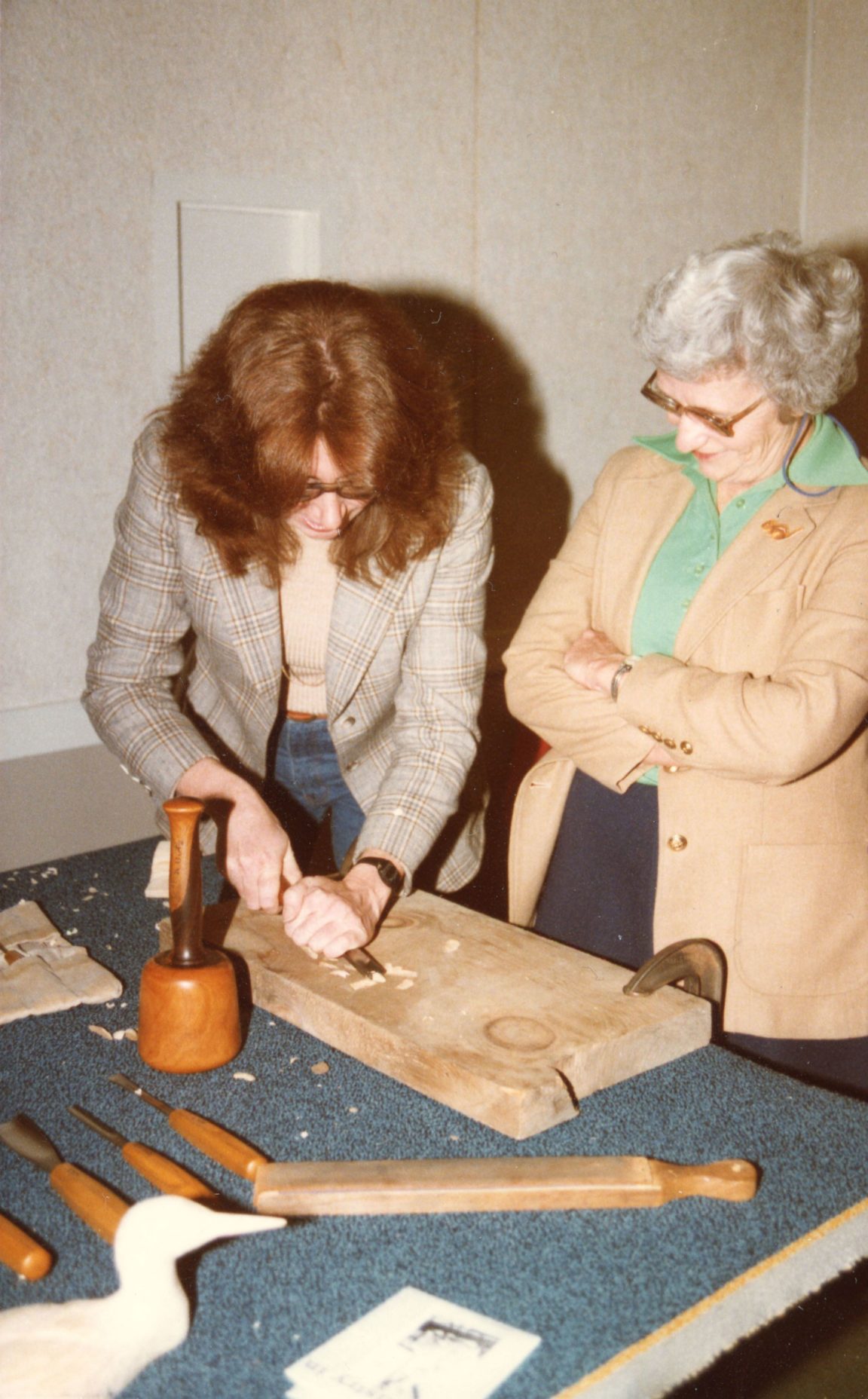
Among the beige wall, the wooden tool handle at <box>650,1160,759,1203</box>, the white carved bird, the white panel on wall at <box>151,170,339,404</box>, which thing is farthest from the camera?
the white panel on wall at <box>151,170,339,404</box>

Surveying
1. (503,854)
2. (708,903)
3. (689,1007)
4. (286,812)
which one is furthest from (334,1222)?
(503,854)

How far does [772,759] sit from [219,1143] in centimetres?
87

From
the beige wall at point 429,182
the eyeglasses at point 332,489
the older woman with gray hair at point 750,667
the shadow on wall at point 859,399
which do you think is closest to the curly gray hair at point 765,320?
the older woman with gray hair at point 750,667

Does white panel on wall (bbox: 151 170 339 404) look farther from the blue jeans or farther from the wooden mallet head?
the wooden mallet head

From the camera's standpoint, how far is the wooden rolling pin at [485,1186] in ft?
3.28

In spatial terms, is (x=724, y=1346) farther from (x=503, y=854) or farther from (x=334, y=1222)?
(x=503, y=854)

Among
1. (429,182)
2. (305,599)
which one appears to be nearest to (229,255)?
(429,182)

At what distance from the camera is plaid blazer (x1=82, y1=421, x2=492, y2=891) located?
68.5 inches

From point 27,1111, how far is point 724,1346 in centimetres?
69

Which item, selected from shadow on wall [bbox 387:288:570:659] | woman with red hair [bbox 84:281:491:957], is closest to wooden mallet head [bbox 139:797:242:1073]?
woman with red hair [bbox 84:281:491:957]

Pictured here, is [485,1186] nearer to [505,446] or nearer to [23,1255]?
[23,1255]

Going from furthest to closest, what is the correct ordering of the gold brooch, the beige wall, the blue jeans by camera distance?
the beige wall
the blue jeans
the gold brooch

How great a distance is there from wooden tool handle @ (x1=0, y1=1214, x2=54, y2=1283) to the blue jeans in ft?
3.47

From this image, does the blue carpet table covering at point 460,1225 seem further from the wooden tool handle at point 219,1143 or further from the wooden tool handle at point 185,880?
the wooden tool handle at point 185,880
